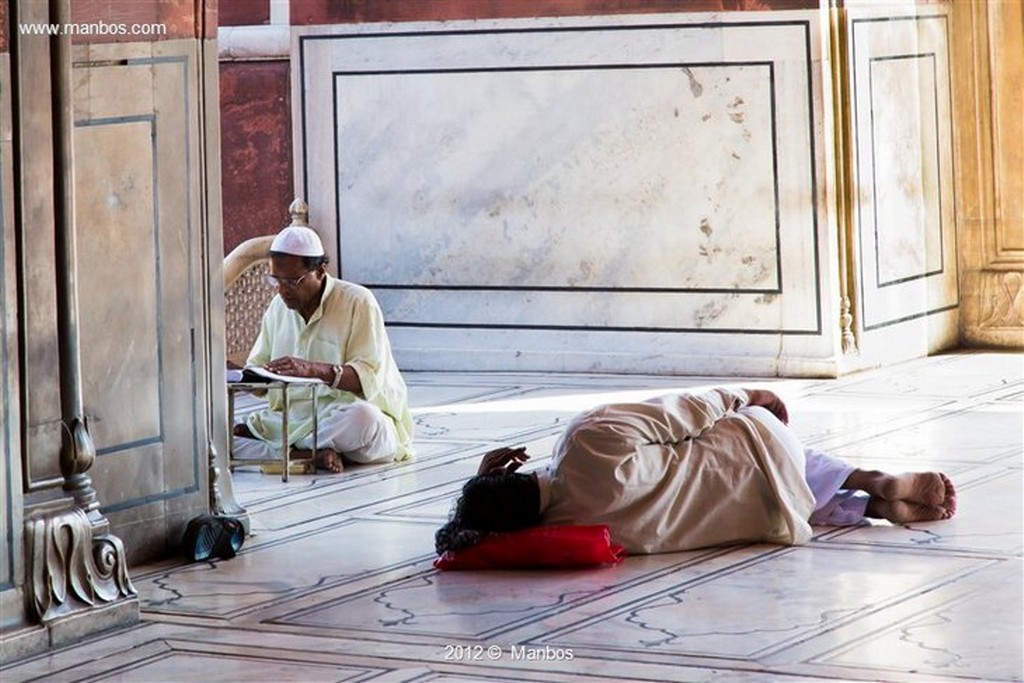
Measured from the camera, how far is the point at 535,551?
17.4ft

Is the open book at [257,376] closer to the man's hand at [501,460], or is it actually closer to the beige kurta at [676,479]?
the man's hand at [501,460]

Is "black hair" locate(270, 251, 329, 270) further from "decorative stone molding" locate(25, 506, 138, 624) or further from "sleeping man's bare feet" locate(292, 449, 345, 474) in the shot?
"decorative stone molding" locate(25, 506, 138, 624)

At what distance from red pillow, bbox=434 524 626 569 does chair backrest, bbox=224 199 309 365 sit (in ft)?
12.5

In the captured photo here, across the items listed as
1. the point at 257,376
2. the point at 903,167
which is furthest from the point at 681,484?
the point at 903,167

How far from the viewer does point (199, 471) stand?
5.75m

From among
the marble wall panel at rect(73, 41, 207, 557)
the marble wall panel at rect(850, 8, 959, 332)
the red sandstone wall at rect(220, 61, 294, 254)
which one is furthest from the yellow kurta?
the red sandstone wall at rect(220, 61, 294, 254)

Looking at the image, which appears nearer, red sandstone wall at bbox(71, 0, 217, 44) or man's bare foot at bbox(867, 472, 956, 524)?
red sandstone wall at bbox(71, 0, 217, 44)

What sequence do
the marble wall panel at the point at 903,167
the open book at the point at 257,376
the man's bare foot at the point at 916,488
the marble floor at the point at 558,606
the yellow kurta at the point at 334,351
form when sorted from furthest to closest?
the marble wall panel at the point at 903,167 < the yellow kurta at the point at 334,351 < the open book at the point at 257,376 < the man's bare foot at the point at 916,488 < the marble floor at the point at 558,606

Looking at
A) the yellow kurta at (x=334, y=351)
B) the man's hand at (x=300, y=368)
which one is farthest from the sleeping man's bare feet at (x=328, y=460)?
the man's hand at (x=300, y=368)

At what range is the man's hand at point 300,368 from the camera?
684 centimetres

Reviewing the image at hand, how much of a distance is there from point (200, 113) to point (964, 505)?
2.45m

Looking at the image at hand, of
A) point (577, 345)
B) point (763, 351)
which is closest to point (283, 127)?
point (577, 345)

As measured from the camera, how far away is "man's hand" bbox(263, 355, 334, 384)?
6.84 meters

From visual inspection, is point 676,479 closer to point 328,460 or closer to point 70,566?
point 70,566
